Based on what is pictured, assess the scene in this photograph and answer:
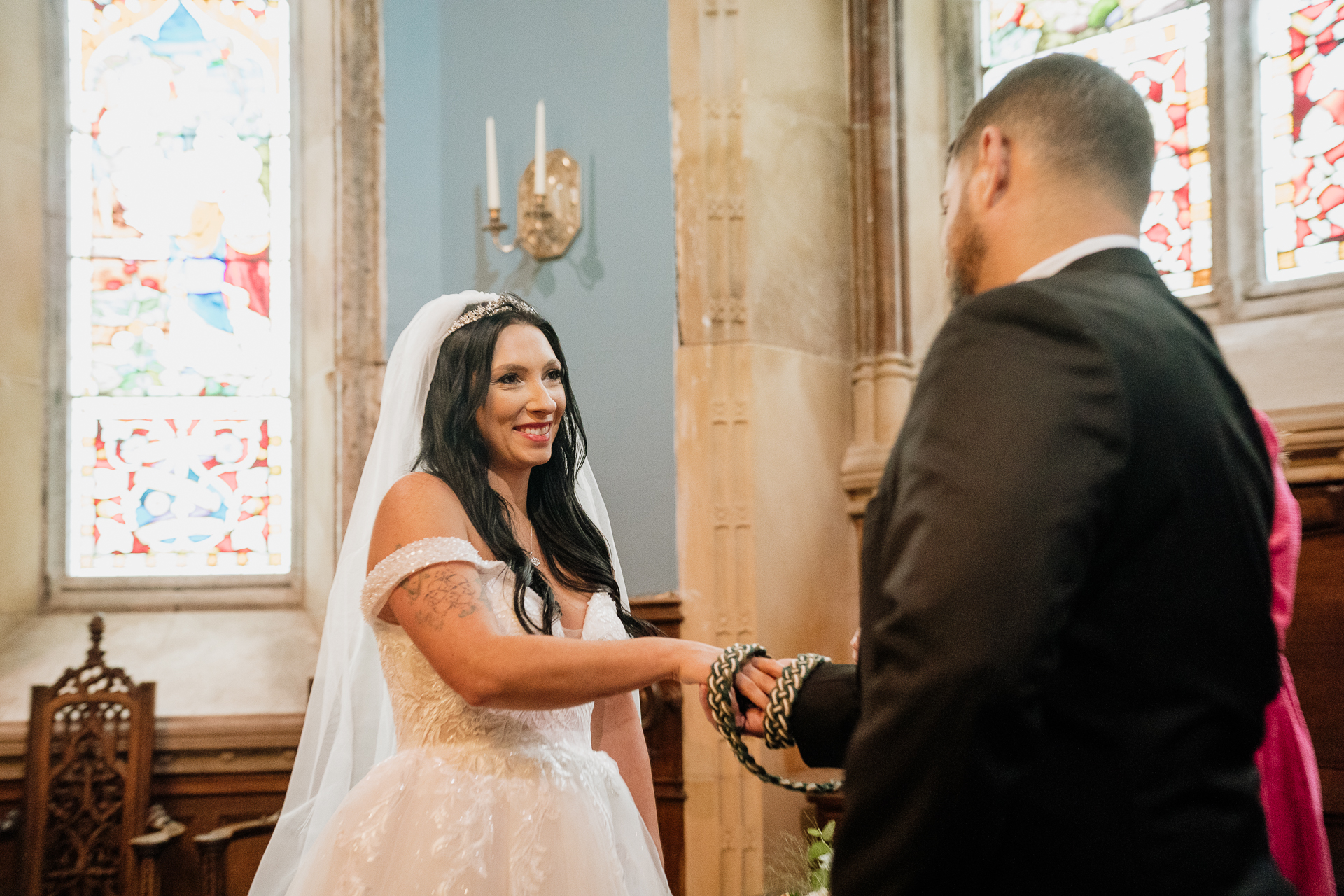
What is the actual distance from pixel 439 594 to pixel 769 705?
2.24 feet

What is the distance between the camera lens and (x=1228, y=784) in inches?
40.6

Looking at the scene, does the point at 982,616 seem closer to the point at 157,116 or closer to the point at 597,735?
the point at 597,735

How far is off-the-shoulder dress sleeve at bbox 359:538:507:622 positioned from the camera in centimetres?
189

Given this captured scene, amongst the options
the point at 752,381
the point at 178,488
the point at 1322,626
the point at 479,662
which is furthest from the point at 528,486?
the point at 178,488

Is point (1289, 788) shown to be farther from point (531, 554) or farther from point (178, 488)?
point (178, 488)

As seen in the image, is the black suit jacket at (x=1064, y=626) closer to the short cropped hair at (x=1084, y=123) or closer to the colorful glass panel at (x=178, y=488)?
the short cropped hair at (x=1084, y=123)

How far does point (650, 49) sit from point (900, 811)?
3.83 m

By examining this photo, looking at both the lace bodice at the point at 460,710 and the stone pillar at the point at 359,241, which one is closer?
the lace bodice at the point at 460,710

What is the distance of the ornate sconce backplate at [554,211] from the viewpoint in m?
4.37

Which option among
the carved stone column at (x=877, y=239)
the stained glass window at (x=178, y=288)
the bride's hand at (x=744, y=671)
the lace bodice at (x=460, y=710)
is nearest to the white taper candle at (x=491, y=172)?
the stained glass window at (x=178, y=288)

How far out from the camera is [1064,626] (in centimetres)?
94

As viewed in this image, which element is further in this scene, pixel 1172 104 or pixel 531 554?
pixel 1172 104

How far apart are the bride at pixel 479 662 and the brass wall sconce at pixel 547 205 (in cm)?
203

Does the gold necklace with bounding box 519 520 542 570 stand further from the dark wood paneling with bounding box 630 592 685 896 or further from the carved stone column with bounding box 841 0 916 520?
the carved stone column with bounding box 841 0 916 520
